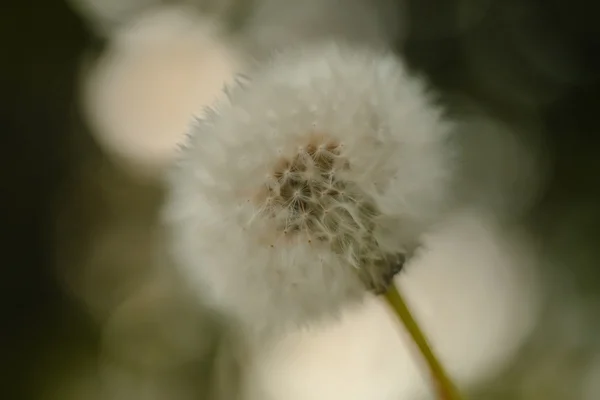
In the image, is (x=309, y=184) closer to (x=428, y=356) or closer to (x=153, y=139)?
(x=428, y=356)

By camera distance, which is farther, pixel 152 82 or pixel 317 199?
pixel 152 82

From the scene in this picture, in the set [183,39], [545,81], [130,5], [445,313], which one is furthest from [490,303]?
[130,5]

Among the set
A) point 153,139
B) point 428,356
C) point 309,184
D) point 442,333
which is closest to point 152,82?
point 153,139

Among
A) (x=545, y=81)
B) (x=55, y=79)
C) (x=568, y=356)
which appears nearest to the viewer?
(x=568, y=356)

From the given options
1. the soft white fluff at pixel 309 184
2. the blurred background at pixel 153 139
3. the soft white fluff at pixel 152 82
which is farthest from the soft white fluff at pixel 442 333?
the soft white fluff at pixel 309 184

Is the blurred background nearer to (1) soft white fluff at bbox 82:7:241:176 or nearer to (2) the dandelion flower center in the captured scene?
(1) soft white fluff at bbox 82:7:241:176

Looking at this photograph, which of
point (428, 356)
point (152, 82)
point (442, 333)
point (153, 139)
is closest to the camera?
point (428, 356)

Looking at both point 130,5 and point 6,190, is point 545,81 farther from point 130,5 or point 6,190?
point 6,190
